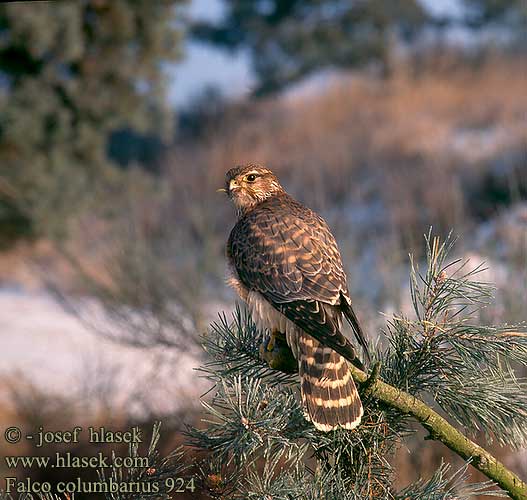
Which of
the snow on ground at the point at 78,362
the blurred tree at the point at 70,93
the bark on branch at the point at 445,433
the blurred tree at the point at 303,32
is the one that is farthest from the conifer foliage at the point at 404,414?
the blurred tree at the point at 303,32

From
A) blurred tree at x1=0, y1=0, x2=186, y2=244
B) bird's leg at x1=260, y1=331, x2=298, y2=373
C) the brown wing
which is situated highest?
blurred tree at x1=0, y1=0, x2=186, y2=244

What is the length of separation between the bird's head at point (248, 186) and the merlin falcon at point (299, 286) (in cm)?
4

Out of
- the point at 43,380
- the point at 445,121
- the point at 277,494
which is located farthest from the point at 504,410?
the point at 445,121

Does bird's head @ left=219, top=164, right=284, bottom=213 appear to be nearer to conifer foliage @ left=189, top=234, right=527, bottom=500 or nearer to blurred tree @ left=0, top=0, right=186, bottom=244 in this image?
conifer foliage @ left=189, top=234, right=527, bottom=500

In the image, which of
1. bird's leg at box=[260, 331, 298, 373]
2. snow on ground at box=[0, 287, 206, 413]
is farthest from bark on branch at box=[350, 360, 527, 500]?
snow on ground at box=[0, 287, 206, 413]

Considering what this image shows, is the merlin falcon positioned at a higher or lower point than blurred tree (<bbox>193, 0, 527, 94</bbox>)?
lower

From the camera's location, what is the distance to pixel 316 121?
11.8 m

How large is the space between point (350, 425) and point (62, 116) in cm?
633

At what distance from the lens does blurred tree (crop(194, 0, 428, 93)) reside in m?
11.4

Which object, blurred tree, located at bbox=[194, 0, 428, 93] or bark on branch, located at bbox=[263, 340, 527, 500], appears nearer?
bark on branch, located at bbox=[263, 340, 527, 500]

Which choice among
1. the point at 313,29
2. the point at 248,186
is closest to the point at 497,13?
the point at 313,29

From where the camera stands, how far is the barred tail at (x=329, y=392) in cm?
103

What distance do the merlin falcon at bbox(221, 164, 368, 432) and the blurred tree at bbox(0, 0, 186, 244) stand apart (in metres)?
5.43

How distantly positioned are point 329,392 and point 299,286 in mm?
443
